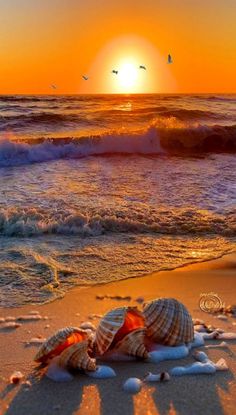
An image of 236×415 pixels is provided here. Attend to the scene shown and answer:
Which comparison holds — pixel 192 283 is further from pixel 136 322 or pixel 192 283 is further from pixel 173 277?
pixel 136 322

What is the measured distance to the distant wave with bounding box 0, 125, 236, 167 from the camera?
15.1 metres

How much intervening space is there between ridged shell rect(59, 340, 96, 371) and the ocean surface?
1473 millimetres

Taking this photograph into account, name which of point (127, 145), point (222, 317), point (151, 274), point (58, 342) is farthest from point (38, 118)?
point (58, 342)

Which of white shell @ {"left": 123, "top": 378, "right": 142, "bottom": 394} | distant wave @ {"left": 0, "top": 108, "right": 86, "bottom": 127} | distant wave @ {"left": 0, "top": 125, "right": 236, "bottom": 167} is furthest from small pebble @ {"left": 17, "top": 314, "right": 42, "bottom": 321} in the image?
distant wave @ {"left": 0, "top": 108, "right": 86, "bottom": 127}

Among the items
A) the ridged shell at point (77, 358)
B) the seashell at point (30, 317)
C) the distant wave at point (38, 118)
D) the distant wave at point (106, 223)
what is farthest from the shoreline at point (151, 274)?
the distant wave at point (38, 118)

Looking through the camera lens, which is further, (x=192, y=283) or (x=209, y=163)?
(x=209, y=163)

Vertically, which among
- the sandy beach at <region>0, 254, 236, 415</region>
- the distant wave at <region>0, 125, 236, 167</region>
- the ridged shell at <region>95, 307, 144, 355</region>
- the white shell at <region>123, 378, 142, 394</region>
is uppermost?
the ridged shell at <region>95, 307, 144, 355</region>

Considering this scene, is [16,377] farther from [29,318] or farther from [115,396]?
[29,318]

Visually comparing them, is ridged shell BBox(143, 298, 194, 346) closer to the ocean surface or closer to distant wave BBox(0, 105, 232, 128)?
the ocean surface

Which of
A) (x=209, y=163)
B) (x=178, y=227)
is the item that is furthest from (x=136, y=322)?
(x=209, y=163)

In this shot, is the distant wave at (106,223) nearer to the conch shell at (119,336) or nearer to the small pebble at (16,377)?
the conch shell at (119,336)

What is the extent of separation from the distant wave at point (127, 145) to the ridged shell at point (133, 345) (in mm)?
11179

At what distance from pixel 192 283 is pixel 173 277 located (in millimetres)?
233

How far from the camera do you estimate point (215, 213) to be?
757 centimetres
